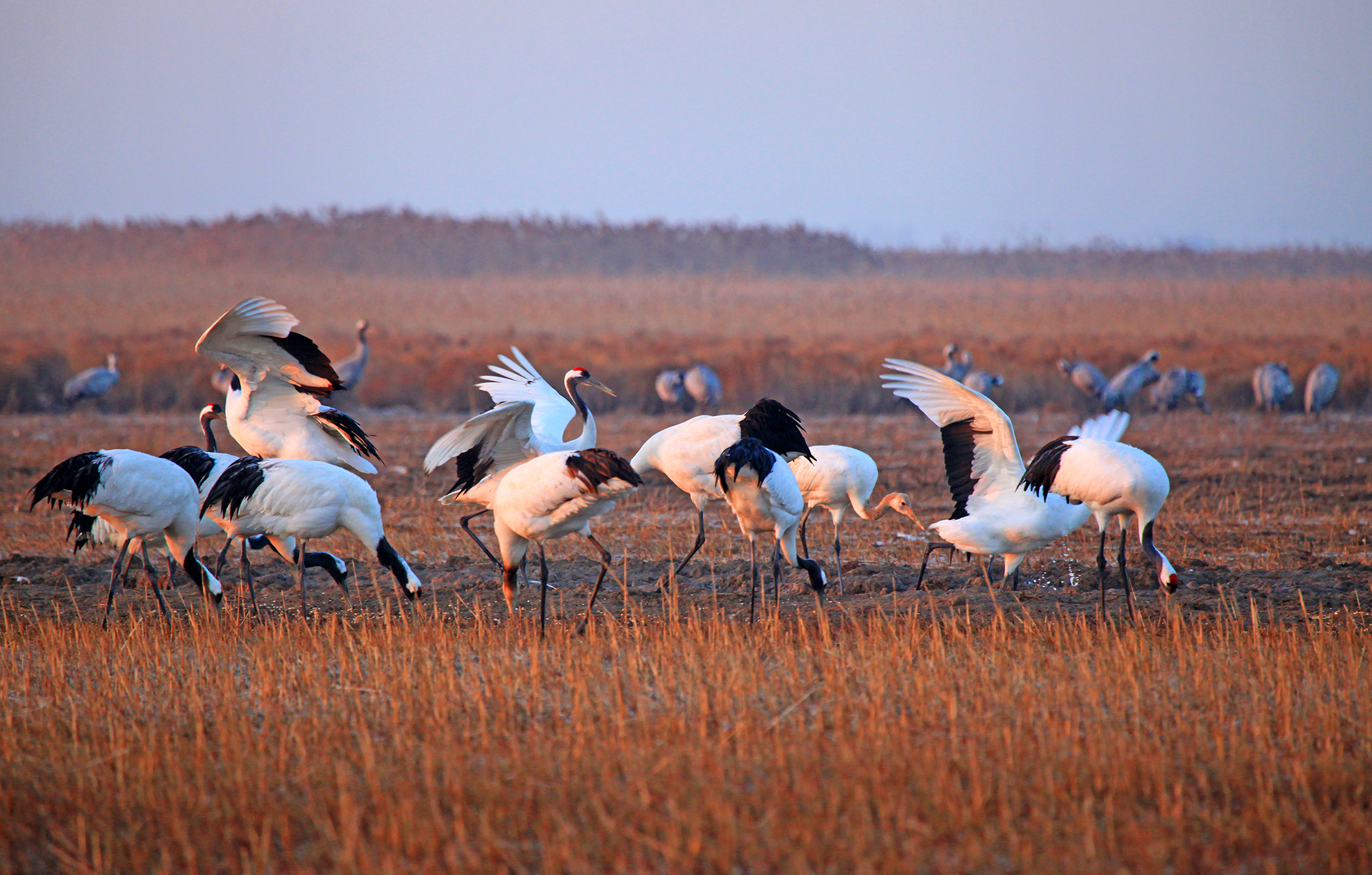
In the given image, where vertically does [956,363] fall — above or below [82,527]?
above

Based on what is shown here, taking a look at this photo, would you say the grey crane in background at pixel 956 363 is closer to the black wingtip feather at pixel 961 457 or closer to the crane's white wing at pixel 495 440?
the black wingtip feather at pixel 961 457

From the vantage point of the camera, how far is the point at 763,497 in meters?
7.02

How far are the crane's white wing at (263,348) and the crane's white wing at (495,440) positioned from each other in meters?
1.26

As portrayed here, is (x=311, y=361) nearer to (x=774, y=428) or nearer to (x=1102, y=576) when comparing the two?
(x=774, y=428)

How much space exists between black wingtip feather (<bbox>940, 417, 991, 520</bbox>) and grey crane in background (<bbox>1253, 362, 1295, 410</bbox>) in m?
14.0

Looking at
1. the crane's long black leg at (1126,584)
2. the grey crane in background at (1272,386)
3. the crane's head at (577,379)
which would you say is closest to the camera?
the crane's long black leg at (1126,584)

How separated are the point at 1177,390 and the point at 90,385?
17.8m

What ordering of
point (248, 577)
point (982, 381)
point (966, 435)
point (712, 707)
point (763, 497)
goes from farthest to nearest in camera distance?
1. point (982, 381)
2. point (966, 435)
3. point (248, 577)
4. point (763, 497)
5. point (712, 707)

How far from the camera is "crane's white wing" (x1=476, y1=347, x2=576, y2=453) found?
8.39 m

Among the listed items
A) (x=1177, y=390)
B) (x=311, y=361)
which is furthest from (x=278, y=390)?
(x=1177, y=390)

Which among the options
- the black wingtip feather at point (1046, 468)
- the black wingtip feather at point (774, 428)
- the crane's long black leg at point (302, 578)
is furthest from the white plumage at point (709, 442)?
the crane's long black leg at point (302, 578)

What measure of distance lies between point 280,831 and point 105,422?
16.6 m

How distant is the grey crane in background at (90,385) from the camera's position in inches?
786

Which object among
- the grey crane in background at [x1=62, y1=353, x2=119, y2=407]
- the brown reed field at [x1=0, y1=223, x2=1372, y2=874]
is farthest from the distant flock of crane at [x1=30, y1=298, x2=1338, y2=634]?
the grey crane in background at [x1=62, y1=353, x2=119, y2=407]
